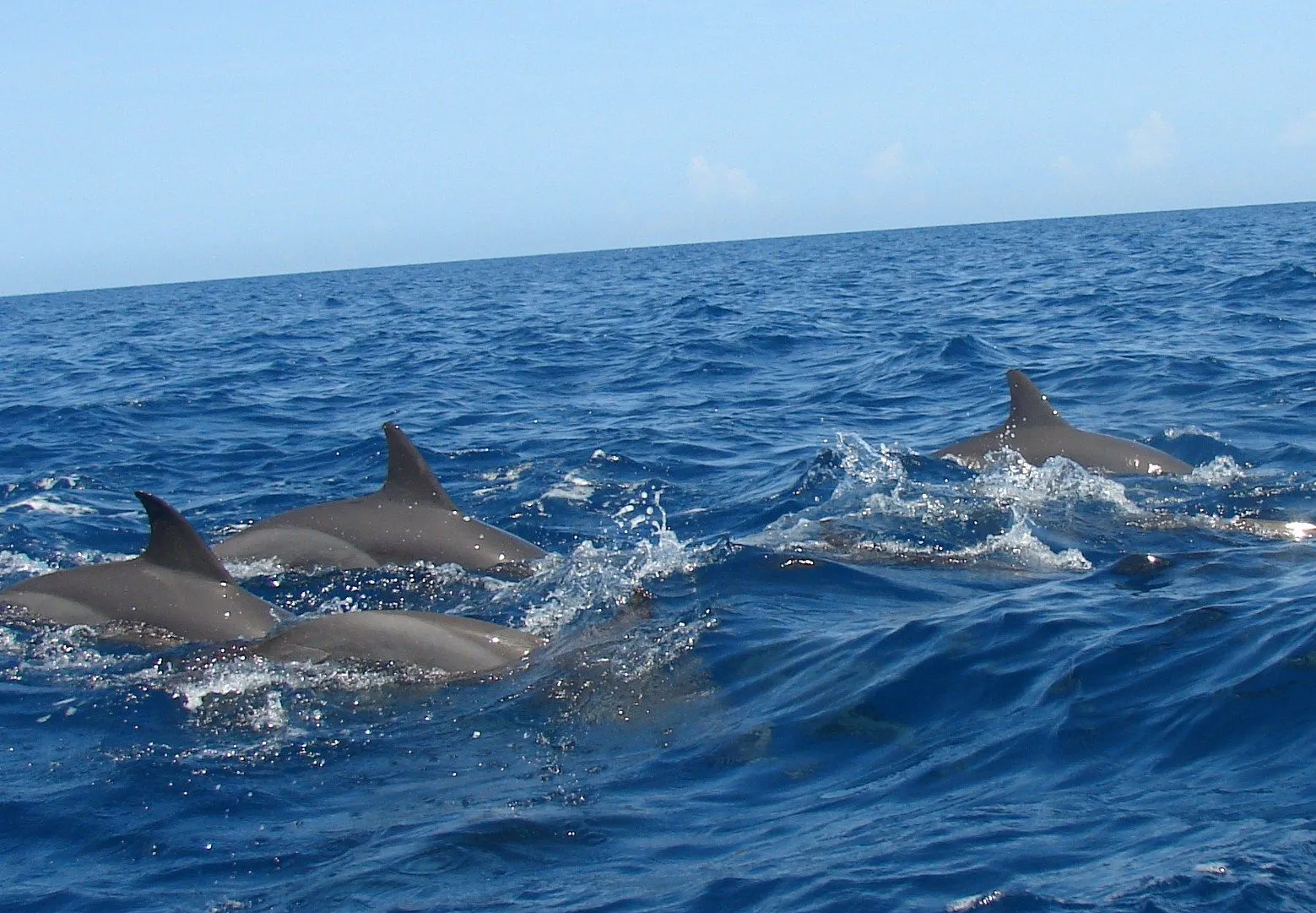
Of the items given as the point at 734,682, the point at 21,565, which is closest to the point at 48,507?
the point at 21,565

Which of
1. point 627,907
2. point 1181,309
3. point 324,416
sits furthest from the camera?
point 1181,309

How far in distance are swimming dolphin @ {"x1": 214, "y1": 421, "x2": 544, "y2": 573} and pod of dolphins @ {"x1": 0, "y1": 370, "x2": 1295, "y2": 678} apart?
0.01 m

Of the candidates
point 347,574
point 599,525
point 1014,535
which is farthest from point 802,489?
point 347,574

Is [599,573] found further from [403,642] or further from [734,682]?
[734,682]

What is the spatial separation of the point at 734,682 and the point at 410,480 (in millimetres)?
5120

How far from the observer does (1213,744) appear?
6.74 metres

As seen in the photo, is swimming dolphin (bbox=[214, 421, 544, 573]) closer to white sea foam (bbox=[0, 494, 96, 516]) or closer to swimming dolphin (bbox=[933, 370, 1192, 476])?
white sea foam (bbox=[0, 494, 96, 516])

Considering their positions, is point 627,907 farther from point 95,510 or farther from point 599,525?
point 95,510

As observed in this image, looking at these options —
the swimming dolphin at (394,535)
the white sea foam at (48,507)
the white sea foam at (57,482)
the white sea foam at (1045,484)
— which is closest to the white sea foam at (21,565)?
the swimming dolphin at (394,535)

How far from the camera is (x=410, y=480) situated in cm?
1278

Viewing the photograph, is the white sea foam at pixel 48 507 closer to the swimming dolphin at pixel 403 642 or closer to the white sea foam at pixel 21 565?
the white sea foam at pixel 21 565

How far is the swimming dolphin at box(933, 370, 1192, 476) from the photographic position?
559 inches

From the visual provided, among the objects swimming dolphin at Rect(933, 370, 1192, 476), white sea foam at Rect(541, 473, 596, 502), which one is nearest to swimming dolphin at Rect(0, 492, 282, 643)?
white sea foam at Rect(541, 473, 596, 502)

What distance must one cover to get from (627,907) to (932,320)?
89.9 feet
